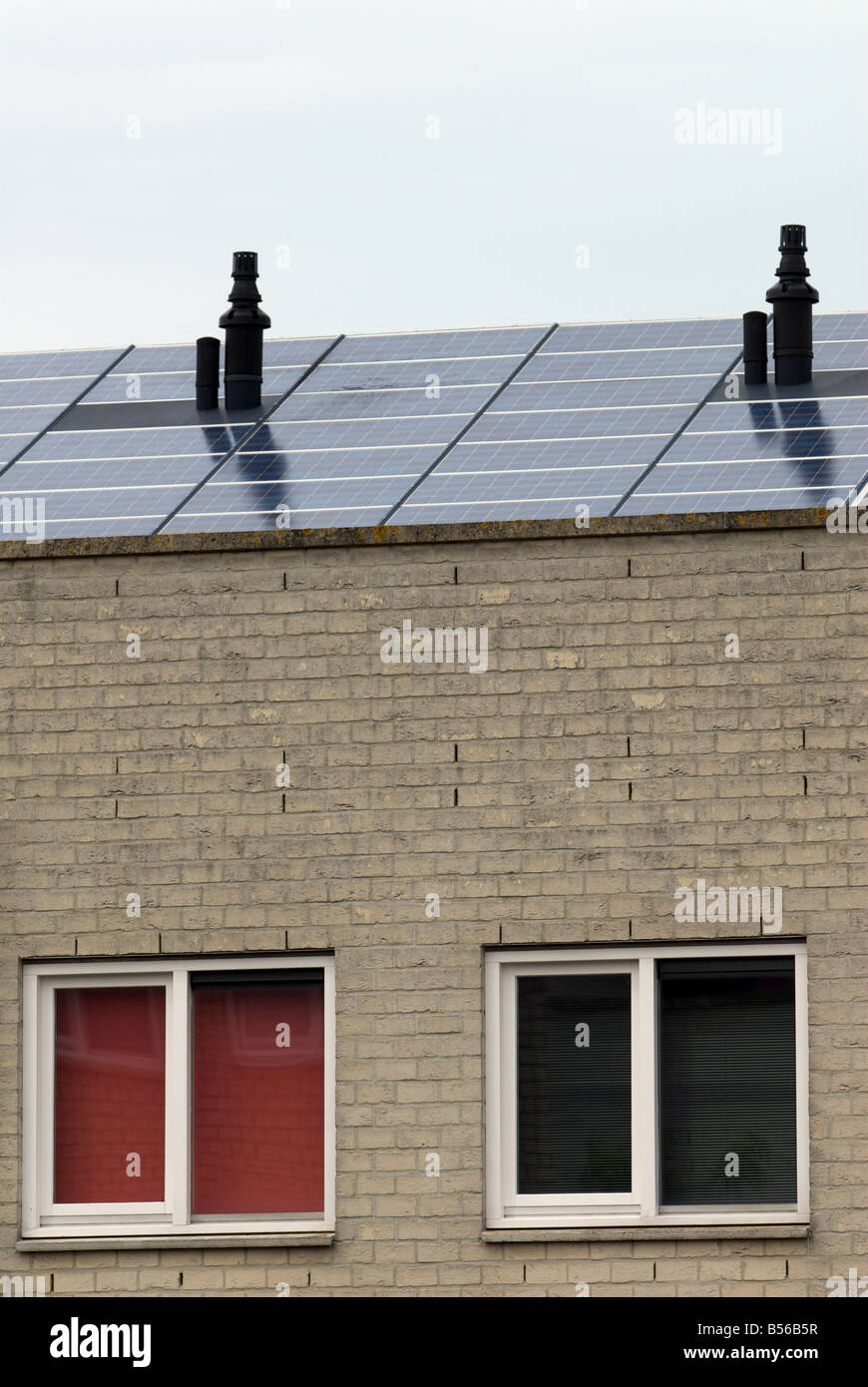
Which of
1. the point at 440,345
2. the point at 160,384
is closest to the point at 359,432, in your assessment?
the point at 440,345

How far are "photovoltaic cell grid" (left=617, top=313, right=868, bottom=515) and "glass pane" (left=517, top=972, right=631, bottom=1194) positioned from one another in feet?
9.54

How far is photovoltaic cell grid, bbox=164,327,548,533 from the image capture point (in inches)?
563

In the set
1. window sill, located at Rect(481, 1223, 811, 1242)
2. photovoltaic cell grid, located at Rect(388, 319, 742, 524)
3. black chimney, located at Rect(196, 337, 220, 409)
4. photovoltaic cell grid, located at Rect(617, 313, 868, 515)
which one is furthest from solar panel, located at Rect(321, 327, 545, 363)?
window sill, located at Rect(481, 1223, 811, 1242)

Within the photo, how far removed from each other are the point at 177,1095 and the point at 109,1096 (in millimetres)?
489

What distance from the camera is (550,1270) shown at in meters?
12.6

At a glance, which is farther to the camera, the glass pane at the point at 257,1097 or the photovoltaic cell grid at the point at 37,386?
the photovoltaic cell grid at the point at 37,386

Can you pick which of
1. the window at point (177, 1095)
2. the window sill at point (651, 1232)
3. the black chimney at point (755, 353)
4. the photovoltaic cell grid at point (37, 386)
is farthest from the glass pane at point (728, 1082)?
the photovoltaic cell grid at point (37, 386)

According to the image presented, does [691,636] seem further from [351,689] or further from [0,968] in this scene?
[0,968]

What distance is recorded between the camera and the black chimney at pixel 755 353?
52.5 ft

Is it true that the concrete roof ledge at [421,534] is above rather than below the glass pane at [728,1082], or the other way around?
above

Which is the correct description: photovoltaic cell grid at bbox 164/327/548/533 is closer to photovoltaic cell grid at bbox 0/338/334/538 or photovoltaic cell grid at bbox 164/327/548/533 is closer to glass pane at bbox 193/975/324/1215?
photovoltaic cell grid at bbox 0/338/334/538

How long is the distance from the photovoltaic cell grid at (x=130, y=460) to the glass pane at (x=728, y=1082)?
461cm

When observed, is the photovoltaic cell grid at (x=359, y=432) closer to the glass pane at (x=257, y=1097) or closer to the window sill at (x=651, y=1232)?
the glass pane at (x=257, y=1097)
